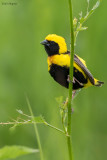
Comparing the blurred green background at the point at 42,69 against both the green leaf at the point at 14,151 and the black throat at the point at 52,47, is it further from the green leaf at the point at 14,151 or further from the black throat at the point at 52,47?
the green leaf at the point at 14,151

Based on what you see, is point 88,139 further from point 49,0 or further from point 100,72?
point 49,0

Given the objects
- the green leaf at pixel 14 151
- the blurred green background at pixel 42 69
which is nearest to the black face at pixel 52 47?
the blurred green background at pixel 42 69

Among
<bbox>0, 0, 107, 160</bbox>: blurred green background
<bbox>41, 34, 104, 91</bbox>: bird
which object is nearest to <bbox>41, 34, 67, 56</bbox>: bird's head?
<bbox>41, 34, 104, 91</bbox>: bird

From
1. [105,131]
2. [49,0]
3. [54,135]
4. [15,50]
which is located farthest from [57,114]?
[49,0]

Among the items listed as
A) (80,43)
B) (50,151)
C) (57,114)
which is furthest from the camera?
(80,43)

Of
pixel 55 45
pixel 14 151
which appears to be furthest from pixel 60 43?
pixel 14 151

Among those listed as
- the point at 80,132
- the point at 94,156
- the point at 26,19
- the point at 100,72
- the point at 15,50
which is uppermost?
the point at 26,19
